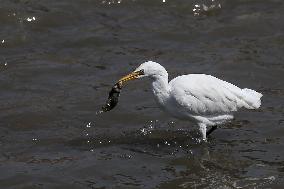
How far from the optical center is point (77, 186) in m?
9.09

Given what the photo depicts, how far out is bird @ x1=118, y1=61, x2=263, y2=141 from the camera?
1012 cm

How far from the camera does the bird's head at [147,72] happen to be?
9.98m

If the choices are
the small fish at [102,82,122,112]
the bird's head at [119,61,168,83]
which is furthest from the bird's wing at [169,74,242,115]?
the small fish at [102,82,122,112]

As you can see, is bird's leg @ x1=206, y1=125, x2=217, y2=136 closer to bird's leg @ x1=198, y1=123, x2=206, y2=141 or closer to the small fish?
bird's leg @ x1=198, y1=123, x2=206, y2=141

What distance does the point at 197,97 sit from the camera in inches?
403

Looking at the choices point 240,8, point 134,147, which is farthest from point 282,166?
point 240,8

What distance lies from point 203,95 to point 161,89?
55 centimetres

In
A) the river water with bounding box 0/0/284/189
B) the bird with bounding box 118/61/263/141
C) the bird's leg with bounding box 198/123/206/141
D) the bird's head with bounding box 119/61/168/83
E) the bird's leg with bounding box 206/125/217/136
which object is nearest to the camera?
the river water with bounding box 0/0/284/189

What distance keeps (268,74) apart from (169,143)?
109 inches

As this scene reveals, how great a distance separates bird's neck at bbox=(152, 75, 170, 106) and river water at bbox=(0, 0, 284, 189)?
625mm

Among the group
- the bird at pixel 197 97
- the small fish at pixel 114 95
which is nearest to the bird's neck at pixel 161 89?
the bird at pixel 197 97

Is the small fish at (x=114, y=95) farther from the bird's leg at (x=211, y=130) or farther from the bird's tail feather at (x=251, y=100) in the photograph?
the bird's tail feather at (x=251, y=100)

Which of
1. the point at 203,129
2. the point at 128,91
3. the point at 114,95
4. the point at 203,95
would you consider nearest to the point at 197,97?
the point at 203,95

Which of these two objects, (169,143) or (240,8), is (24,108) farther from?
(240,8)
